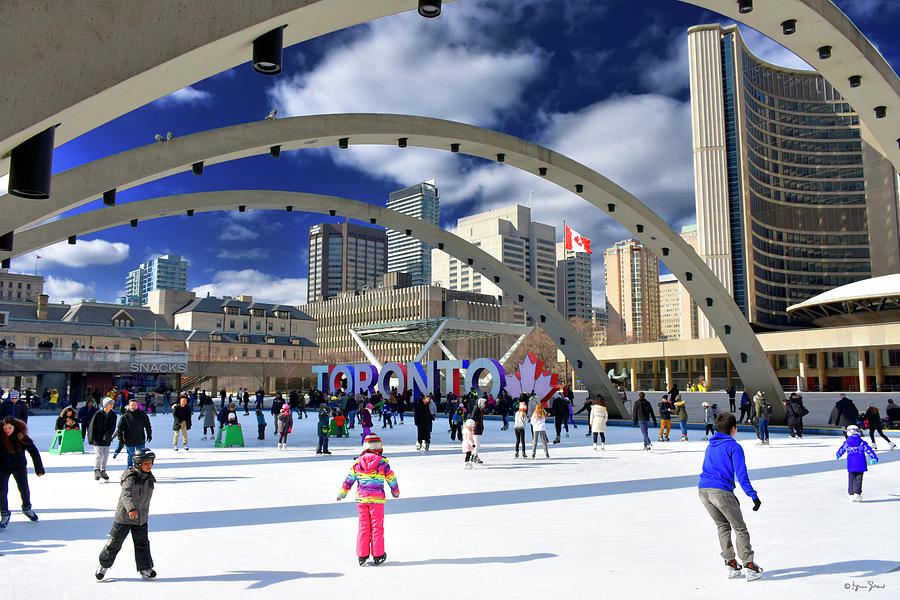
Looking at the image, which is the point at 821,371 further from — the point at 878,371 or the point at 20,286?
the point at 20,286

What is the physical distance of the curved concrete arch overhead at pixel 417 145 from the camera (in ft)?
37.3

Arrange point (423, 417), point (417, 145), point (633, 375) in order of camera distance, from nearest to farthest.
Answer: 1. point (417, 145)
2. point (423, 417)
3. point (633, 375)

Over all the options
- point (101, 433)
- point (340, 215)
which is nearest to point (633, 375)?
point (340, 215)

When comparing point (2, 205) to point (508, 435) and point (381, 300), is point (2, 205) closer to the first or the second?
point (508, 435)

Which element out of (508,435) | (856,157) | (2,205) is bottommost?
(508,435)

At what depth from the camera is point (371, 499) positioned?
6.76 meters

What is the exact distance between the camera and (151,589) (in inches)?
231

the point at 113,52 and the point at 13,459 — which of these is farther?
the point at 13,459

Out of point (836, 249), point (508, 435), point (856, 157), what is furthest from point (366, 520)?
point (856, 157)

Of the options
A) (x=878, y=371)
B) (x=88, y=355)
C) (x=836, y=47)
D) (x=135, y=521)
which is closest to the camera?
(x=135, y=521)

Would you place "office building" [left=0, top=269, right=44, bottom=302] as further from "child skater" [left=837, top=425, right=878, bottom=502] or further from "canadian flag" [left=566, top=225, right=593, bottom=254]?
"child skater" [left=837, top=425, right=878, bottom=502]

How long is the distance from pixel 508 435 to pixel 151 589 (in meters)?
18.7

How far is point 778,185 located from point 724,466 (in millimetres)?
115280

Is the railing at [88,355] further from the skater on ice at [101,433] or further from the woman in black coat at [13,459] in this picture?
the woman in black coat at [13,459]
